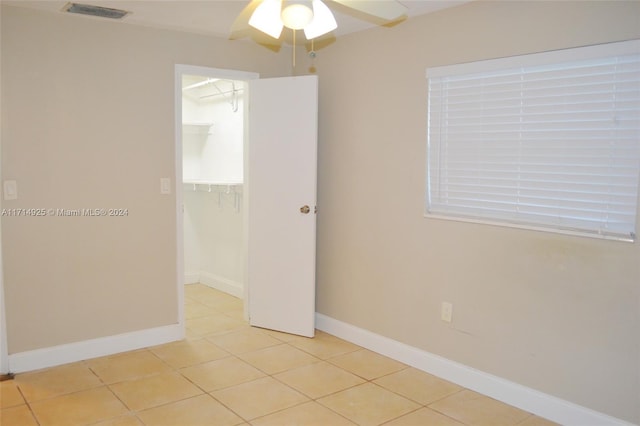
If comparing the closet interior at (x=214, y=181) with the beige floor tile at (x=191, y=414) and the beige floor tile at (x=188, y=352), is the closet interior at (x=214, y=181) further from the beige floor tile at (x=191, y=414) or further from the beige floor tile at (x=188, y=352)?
the beige floor tile at (x=191, y=414)

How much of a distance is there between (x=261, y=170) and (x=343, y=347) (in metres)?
1.55

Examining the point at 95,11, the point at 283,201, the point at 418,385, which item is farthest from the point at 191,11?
the point at 418,385

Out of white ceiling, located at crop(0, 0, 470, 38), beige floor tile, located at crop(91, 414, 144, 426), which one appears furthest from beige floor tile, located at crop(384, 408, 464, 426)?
white ceiling, located at crop(0, 0, 470, 38)

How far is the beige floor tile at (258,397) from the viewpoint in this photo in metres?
2.70

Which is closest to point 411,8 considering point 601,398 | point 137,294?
point 601,398

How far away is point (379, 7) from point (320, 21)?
26 cm

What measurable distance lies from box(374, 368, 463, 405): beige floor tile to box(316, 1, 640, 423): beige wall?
0.62 feet

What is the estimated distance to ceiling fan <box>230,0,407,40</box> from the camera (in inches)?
72.9

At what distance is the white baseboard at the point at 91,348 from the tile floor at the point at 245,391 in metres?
0.07

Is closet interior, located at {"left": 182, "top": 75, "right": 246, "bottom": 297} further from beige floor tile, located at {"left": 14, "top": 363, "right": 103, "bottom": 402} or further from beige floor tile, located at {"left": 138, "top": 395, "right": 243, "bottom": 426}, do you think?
beige floor tile, located at {"left": 138, "top": 395, "right": 243, "bottom": 426}

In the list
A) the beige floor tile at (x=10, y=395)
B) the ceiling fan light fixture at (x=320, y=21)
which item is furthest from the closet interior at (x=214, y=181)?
the ceiling fan light fixture at (x=320, y=21)

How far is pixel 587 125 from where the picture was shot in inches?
94.9

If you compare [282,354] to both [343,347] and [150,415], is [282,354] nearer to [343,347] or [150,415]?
[343,347]

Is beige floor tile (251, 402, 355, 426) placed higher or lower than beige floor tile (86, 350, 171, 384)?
lower
